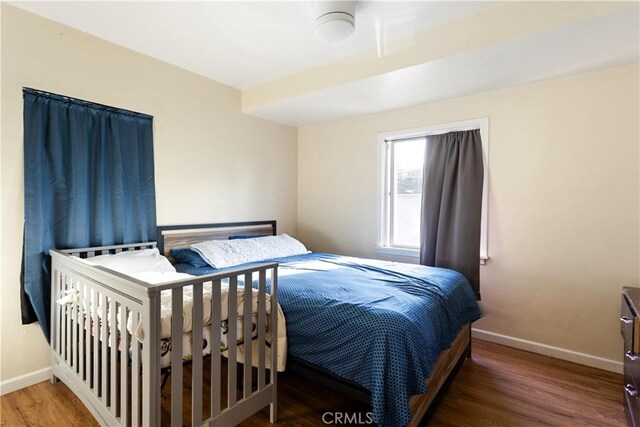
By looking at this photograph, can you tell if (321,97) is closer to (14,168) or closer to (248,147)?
(248,147)

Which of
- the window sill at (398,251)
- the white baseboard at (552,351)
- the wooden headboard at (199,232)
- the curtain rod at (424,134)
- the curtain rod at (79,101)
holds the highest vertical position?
Result: the curtain rod at (79,101)

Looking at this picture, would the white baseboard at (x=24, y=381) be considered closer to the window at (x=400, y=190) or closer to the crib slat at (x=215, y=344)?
the crib slat at (x=215, y=344)

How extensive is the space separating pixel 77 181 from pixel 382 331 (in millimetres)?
2218

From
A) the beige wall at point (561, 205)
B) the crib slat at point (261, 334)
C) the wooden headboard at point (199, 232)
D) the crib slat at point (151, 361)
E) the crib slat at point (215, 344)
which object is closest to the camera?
the crib slat at point (151, 361)

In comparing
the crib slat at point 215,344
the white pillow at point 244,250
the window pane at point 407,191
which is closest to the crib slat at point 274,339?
the crib slat at point 215,344

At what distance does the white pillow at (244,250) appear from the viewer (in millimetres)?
2631

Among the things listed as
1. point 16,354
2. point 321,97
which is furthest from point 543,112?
point 16,354

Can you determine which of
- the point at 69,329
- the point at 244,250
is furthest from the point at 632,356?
the point at 69,329

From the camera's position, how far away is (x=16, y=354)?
2031mm

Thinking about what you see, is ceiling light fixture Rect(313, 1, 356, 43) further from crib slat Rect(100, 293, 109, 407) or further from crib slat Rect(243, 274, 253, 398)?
crib slat Rect(100, 293, 109, 407)

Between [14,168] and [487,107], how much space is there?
11.6 ft

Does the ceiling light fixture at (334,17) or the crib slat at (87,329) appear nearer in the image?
the crib slat at (87,329)

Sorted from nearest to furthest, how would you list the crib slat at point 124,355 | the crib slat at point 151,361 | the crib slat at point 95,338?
1. the crib slat at point 151,361
2. the crib slat at point 124,355
3. the crib slat at point 95,338

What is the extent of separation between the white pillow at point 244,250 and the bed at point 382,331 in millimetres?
190
